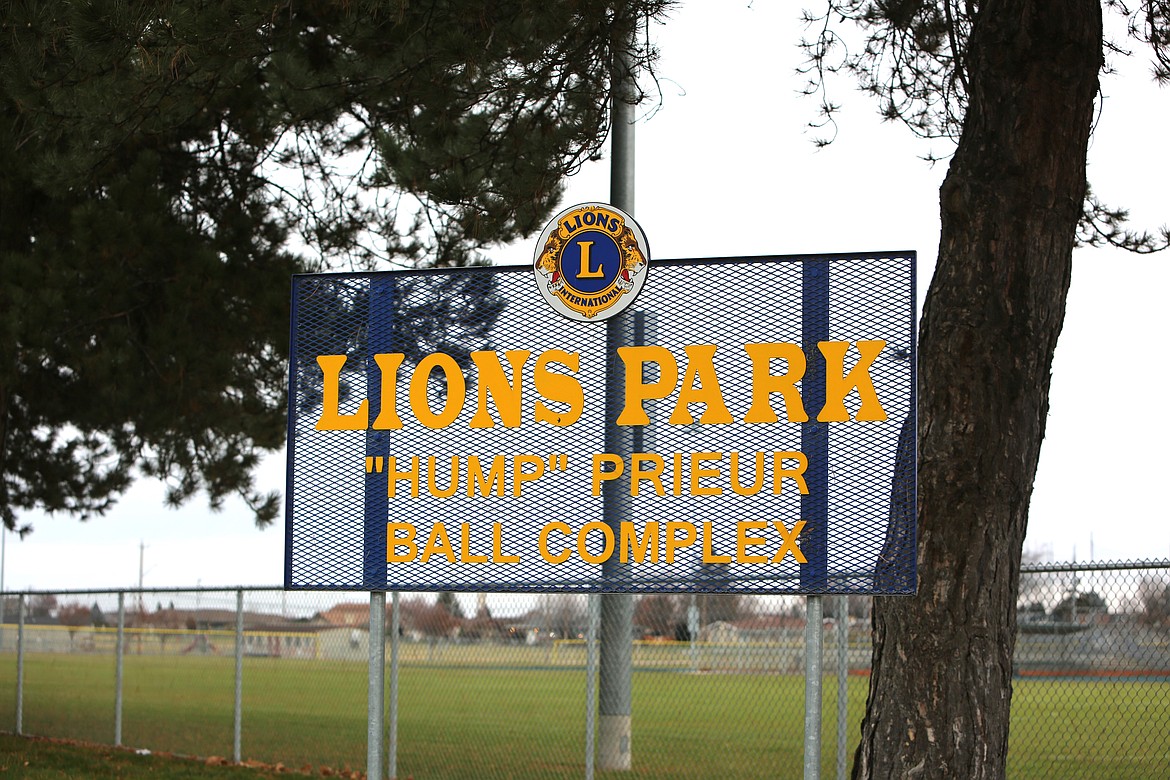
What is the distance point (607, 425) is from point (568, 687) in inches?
824

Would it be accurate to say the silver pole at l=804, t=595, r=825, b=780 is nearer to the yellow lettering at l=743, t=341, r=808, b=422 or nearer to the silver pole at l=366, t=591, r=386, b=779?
the yellow lettering at l=743, t=341, r=808, b=422

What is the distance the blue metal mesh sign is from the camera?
18.8 ft

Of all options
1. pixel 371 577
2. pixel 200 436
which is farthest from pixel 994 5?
pixel 200 436

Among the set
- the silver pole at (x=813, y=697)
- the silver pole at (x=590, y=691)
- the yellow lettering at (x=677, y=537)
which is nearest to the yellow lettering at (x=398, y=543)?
the yellow lettering at (x=677, y=537)

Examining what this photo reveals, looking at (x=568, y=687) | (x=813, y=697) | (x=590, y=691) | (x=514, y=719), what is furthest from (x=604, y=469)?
(x=568, y=687)

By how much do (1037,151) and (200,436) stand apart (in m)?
11.0

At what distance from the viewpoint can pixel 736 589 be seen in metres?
5.72

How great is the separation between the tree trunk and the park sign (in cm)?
128

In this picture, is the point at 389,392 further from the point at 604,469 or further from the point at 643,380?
the point at 643,380

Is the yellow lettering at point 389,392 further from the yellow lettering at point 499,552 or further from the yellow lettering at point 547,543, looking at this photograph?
the yellow lettering at point 547,543

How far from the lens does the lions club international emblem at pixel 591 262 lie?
600 cm

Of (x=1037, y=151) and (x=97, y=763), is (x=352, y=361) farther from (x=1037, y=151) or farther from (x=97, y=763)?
(x=97, y=763)

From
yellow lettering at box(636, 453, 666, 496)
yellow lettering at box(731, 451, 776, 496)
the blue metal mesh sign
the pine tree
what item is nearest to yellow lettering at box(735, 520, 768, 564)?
the blue metal mesh sign

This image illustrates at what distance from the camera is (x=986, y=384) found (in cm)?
693
